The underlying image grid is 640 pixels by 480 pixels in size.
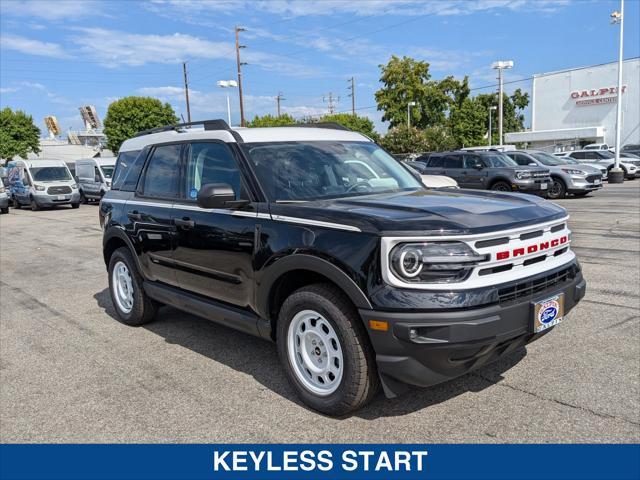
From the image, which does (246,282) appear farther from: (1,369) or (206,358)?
(1,369)

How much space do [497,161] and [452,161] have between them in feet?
5.10

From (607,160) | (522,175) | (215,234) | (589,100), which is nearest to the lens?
(215,234)

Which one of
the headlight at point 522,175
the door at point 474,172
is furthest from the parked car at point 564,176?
the door at point 474,172

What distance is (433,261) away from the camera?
10.0 ft

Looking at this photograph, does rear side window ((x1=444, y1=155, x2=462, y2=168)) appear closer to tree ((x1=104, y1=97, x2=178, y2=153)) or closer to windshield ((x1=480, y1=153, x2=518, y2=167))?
windshield ((x1=480, y1=153, x2=518, y2=167))

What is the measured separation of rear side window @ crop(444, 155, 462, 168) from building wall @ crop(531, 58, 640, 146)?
4285cm

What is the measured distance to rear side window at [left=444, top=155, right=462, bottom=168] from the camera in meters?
18.8

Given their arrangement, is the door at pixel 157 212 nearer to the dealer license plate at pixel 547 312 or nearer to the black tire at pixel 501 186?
the dealer license plate at pixel 547 312

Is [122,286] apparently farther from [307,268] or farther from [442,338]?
[442,338]

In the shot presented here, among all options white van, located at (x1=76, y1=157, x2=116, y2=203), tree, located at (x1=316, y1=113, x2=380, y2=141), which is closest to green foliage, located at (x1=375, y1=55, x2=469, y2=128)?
tree, located at (x1=316, y1=113, x2=380, y2=141)

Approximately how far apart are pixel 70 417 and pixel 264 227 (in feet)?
6.06

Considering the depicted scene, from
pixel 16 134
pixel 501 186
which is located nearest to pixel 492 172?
pixel 501 186

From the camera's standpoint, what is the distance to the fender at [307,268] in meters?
3.20
